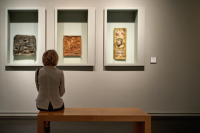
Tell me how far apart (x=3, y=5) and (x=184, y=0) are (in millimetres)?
4323

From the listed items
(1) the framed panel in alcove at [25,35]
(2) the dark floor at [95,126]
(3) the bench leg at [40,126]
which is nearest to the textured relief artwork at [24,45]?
(1) the framed panel in alcove at [25,35]

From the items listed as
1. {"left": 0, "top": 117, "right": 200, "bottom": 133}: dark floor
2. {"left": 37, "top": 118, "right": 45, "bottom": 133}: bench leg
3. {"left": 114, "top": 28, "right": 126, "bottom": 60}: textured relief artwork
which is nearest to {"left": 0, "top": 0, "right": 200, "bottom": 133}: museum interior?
{"left": 114, "top": 28, "right": 126, "bottom": 60}: textured relief artwork

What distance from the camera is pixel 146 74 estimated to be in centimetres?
375

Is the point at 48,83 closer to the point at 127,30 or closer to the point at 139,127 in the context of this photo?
the point at 139,127

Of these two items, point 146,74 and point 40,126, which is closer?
point 40,126

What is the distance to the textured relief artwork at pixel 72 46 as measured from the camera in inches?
146

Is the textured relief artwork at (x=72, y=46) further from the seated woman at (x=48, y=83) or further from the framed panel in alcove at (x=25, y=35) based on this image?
the seated woman at (x=48, y=83)

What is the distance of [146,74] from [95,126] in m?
1.68

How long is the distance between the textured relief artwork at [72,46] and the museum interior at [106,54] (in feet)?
0.08

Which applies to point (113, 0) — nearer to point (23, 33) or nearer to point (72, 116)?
→ point (23, 33)

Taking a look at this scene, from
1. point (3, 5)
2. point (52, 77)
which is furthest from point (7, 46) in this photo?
point (52, 77)

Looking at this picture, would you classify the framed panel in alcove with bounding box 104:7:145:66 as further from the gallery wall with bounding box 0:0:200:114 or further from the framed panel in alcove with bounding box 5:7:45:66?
the framed panel in alcove with bounding box 5:7:45:66

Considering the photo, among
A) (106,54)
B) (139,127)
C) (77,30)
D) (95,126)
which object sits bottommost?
(95,126)

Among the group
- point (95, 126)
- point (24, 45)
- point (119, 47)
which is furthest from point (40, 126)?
point (119, 47)
